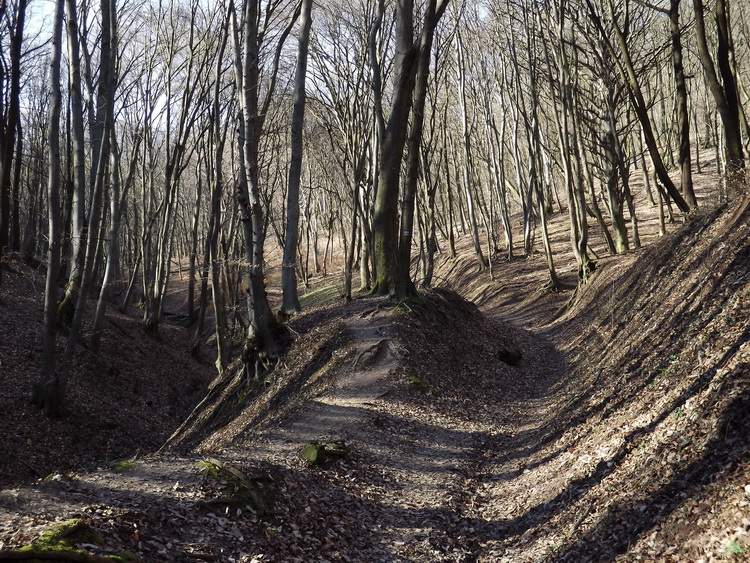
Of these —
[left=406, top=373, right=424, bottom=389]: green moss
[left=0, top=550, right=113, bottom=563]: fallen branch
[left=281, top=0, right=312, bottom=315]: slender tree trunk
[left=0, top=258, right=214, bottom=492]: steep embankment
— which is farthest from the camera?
[left=281, top=0, right=312, bottom=315]: slender tree trunk

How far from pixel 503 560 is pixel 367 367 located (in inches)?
220

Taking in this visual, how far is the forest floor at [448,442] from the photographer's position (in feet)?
14.5

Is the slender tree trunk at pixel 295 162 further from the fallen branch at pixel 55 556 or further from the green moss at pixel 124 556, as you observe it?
the fallen branch at pixel 55 556

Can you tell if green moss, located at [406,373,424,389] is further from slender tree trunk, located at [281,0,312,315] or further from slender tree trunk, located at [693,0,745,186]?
slender tree trunk, located at [693,0,745,186]

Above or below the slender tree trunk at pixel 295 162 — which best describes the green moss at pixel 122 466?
below

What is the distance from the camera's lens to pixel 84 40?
15.4 metres

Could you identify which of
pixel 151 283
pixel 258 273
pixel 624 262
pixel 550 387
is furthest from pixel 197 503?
pixel 151 283

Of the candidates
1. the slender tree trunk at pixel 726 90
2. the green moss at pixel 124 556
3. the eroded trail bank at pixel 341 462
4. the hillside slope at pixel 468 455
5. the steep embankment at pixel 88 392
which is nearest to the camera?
the green moss at pixel 124 556

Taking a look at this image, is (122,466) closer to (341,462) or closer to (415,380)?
(341,462)

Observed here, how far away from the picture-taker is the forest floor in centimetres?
441

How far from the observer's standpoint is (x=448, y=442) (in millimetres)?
8312

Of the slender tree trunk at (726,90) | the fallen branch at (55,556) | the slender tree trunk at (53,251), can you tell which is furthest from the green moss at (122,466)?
the slender tree trunk at (726,90)

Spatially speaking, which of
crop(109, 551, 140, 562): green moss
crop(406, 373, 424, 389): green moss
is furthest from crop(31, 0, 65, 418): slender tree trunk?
crop(109, 551, 140, 562): green moss

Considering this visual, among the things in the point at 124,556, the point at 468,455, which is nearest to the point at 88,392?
the point at 468,455
